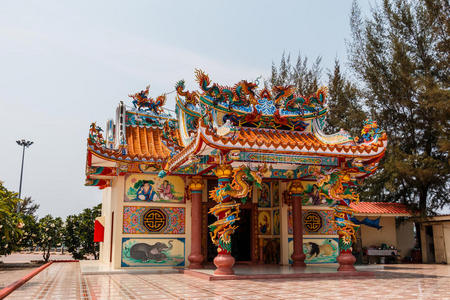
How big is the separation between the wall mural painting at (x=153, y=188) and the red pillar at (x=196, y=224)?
1.93ft

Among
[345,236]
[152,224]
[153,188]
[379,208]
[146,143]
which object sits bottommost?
[345,236]

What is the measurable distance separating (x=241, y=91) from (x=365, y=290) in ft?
18.0

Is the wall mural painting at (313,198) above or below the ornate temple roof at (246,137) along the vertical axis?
below

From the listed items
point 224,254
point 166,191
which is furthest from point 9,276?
point 224,254

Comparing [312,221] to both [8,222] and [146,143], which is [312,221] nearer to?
[146,143]

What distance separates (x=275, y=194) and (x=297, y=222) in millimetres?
1260

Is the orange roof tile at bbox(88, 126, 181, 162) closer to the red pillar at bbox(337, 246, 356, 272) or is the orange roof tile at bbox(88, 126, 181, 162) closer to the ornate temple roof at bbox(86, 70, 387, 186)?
the ornate temple roof at bbox(86, 70, 387, 186)

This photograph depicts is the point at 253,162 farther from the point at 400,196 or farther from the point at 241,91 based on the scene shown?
the point at 400,196

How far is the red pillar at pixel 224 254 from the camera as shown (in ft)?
29.7

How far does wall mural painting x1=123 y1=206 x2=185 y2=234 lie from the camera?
451 inches

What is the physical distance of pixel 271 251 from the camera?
12672 millimetres

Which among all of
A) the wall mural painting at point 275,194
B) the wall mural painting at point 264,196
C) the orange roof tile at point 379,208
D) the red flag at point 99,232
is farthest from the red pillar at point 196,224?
the orange roof tile at point 379,208

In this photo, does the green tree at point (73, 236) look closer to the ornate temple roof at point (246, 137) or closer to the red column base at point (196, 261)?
the ornate temple roof at point (246, 137)

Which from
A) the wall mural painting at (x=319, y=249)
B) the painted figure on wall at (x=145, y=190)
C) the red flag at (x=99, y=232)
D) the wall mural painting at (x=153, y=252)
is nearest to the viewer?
the wall mural painting at (x=153, y=252)
